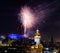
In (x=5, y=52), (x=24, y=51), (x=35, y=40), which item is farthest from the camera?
(x=35, y=40)

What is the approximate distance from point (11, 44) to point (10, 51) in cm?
250

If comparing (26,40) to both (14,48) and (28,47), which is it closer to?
(28,47)

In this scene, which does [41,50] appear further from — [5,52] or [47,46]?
[5,52]

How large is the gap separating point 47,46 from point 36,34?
4.88 ft

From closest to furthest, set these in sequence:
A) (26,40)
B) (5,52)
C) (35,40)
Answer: (5,52), (26,40), (35,40)

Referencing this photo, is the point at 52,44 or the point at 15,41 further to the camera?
the point at 52,44

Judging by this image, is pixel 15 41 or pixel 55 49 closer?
pixel 15 41

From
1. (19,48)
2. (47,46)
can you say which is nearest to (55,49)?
(47,46)

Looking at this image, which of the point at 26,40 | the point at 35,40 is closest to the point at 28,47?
the point at 26,40

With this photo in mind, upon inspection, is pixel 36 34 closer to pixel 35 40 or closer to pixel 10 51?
pixel 35 40

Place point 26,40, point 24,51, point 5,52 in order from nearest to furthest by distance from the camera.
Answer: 1. point 5,52
2. point 24,51
3. point 26,40

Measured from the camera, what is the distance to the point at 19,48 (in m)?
25.2

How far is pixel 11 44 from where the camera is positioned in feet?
86.3

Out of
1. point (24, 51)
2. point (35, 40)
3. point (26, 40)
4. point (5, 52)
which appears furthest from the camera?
point (35, 40)
